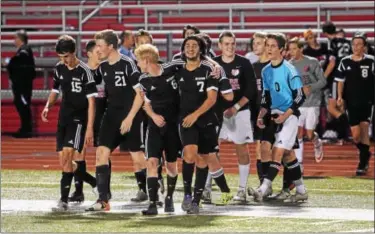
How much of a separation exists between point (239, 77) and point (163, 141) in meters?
1.70

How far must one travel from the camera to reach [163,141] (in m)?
13.8

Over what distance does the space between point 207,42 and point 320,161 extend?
702 centimetres

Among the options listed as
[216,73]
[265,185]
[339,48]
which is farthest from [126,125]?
[339,48]

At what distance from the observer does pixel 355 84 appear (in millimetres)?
19078

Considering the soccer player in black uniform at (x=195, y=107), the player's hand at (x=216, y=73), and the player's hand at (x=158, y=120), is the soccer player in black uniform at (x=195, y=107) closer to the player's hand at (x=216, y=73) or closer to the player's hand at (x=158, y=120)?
the player's hand at (x=216, y=73)

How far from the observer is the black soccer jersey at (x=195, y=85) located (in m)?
13.6

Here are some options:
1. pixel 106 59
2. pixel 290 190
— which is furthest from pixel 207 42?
pixel 290 190

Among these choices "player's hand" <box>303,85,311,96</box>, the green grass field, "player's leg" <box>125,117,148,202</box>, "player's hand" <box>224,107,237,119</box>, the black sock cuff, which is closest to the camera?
the green grass field

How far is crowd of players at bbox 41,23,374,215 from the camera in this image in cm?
1366

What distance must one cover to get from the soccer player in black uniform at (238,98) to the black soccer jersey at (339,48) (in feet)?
24.9

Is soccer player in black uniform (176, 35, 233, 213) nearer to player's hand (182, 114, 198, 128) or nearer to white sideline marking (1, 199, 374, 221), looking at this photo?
player's hand (182, 114, 198, 128)

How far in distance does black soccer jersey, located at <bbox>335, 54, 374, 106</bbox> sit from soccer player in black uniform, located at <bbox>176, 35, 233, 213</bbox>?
18.1 feet

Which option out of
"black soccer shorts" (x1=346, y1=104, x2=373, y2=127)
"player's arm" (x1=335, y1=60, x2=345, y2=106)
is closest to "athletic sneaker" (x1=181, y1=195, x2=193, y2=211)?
"player's arm" (x1=335, y1=60, x2=345, y2=106)

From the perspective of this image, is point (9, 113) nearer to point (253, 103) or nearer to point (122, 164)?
point (122, 164)
